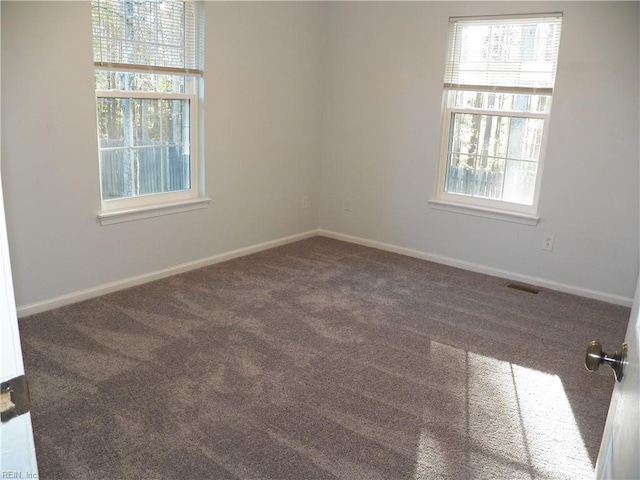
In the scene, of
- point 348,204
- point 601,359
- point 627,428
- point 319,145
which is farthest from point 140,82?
point 627,428

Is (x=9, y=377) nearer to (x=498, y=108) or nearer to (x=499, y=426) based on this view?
(x=499, y=426)

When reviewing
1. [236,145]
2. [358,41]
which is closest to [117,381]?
[236,145]

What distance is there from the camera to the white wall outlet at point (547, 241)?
4215 millimetres

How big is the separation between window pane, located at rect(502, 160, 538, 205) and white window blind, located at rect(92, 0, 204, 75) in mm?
A: 2470

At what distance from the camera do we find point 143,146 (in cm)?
388

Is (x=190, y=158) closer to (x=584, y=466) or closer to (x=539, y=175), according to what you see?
(x=539, y=175)

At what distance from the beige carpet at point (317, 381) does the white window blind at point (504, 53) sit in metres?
1.56

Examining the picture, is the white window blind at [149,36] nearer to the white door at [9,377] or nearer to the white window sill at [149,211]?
the white window sill at [149,211]

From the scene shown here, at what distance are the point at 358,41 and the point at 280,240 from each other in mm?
1881

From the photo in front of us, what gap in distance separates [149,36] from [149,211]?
1.17m

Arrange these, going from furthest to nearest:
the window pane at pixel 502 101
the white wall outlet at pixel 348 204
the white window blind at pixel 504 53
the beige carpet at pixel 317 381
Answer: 1. the white wall outlet at pixel 348 204
2. the window pane at pixel 502 101
3. the white window blind at pixel 504 53
4. the beige carpet at pixel 317 381

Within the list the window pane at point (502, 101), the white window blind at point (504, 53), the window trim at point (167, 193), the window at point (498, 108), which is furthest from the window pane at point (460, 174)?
the window trim at point (167, 193)

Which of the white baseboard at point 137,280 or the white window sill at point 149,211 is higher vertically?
the white window sill at point 149,211

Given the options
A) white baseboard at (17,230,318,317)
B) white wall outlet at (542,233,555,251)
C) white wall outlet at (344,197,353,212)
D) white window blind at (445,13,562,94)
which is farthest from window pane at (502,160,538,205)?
white baseboard at (17,230,318,317)
